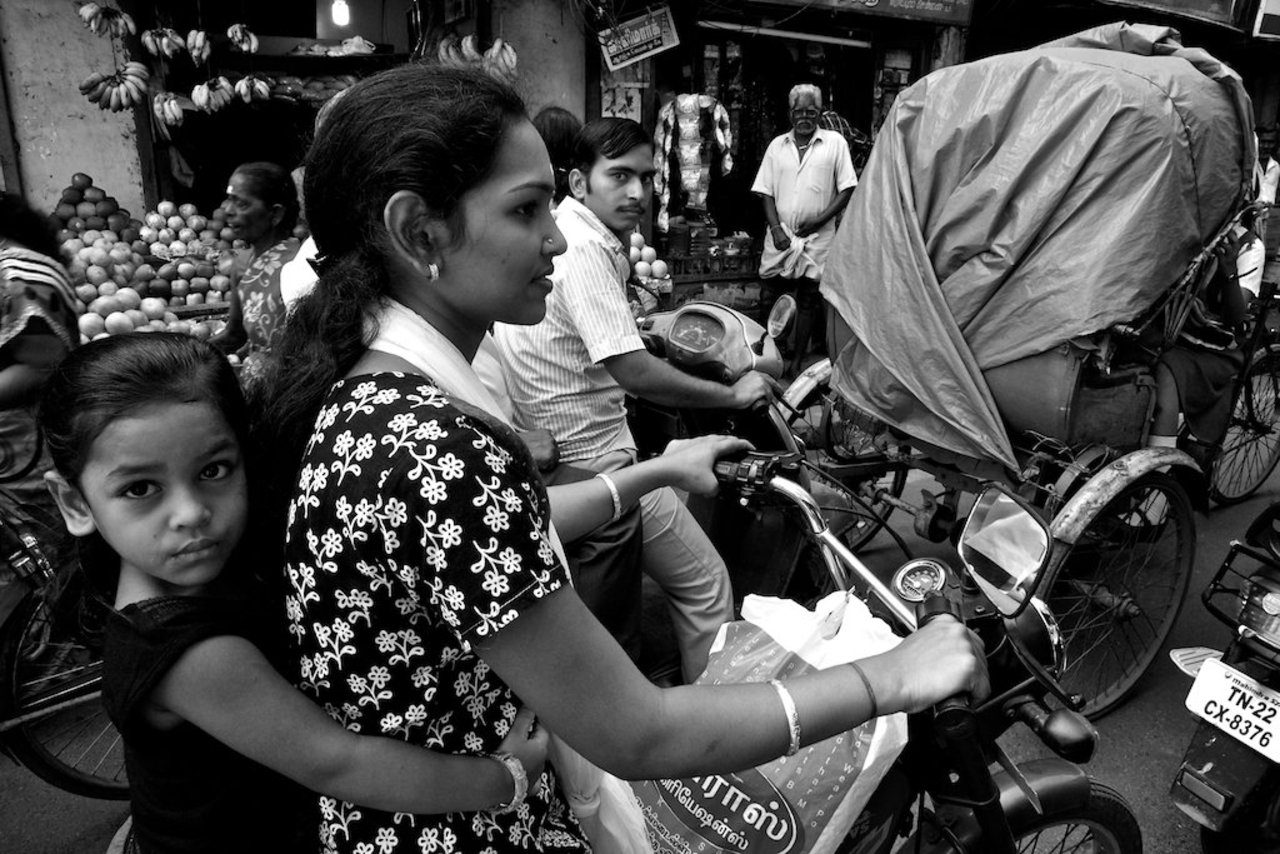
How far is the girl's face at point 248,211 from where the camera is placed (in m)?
3.42

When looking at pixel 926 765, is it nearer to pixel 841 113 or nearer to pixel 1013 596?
pixel 1013 596

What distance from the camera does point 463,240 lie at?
0.99m

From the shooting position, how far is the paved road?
2.45 m

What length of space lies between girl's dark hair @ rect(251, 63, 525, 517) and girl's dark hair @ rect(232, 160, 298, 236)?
275cm

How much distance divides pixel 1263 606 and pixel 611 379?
1.82m

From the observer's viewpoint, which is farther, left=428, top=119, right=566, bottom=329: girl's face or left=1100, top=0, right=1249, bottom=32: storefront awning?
left=1100, top=0, right=1249, bottom=32: storefront awning

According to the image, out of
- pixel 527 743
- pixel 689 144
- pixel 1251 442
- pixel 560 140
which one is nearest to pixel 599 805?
pixel 527 743

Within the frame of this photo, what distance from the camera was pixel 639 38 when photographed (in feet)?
20.6

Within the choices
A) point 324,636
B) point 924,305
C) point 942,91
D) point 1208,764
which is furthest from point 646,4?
point 324,636

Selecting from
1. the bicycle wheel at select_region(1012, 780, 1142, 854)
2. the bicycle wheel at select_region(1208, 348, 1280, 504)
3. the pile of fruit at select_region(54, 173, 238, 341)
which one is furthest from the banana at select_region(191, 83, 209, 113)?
the bicycle wheel at select_region(1208, 348, 1280, 504)

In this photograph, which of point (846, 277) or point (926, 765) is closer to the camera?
point (926, 765)

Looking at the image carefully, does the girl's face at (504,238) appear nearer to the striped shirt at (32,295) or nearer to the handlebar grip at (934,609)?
the handlebar grip at (934,609)

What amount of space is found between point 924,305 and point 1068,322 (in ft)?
1.49

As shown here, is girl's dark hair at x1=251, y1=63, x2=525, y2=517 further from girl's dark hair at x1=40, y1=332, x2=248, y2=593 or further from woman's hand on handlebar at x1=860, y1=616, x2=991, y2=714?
woman's hand on handlebar at x1=860, y1=616, x2=991, y2=714
